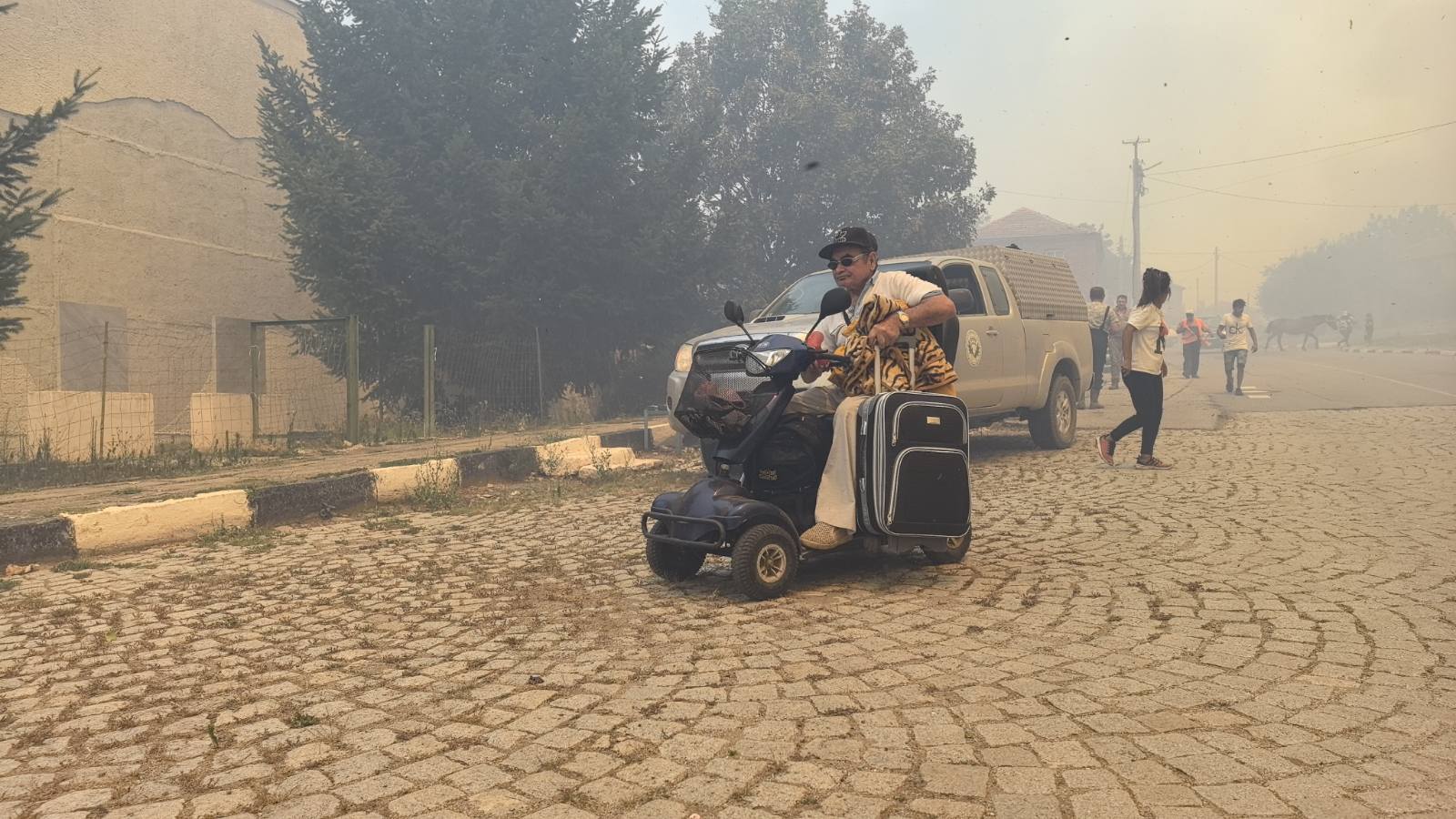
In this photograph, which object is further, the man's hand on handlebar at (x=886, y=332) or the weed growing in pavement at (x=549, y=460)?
the weed growing in pavement at (x=549, y=460)

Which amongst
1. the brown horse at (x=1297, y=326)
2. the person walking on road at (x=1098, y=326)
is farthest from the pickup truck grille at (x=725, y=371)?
the brown horse at (x=1297, y=326)

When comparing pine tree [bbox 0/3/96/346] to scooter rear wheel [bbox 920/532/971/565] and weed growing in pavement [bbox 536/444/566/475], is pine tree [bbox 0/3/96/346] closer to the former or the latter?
weed growing in pavement [bbox 536/444/566/475]

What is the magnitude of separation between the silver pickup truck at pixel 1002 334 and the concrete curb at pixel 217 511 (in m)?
2.68

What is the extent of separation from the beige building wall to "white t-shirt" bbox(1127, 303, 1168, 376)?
1126 cm

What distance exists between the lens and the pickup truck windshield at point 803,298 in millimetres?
9641

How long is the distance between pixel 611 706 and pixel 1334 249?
4223 inches

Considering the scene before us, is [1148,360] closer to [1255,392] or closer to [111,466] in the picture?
[111,466]

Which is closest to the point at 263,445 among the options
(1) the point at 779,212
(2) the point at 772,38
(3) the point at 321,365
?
(3) the point at 321,365

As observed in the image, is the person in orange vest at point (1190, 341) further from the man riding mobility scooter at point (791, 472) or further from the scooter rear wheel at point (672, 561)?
the scooter rear wheel at point (672, 561)

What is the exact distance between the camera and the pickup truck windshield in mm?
9641

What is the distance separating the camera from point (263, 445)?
40.5 ft

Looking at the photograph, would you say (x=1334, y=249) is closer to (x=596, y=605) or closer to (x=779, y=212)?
(x=779, y=212)

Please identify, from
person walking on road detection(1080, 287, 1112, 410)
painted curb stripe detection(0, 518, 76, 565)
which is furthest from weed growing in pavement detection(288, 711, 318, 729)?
person walking on road detection(1080, 287, 1112, 410)

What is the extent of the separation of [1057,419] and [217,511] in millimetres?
8628
